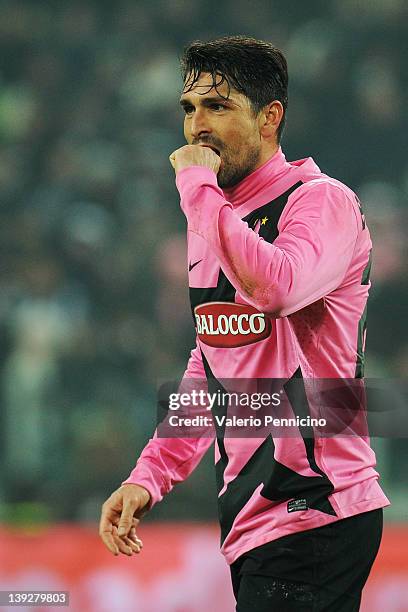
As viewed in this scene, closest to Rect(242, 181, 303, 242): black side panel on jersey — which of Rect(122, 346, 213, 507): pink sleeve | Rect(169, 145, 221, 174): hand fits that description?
Rect(169, 145, 221, 174): hand

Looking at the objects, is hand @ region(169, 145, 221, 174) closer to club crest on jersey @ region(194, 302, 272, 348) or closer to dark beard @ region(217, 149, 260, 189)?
dark beard @ region(217, 149, 260, 189)

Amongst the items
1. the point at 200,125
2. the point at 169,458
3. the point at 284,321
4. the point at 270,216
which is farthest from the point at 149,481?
the point at 200,125

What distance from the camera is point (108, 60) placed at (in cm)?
519

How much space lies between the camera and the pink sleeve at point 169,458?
6.68 ft

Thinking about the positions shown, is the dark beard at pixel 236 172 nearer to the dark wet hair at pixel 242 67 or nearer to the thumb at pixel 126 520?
the dark wet hair at pixel 242 67

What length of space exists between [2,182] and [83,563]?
2.12 metres

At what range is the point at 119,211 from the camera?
16.6ft

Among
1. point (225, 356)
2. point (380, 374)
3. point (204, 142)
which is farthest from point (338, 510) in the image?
point (380, 374)

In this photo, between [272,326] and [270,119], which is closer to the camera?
[272,326]

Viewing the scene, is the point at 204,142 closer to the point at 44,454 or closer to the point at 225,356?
the point at 225,356

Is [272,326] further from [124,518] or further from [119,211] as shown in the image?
[119,211]

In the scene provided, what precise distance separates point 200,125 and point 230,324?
1.22 ft

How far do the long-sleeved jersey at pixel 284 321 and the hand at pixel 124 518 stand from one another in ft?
0.50

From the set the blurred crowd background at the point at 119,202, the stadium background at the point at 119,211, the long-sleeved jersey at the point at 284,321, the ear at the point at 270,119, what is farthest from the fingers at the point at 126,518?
the blurred crowd background at the point at 119,202
